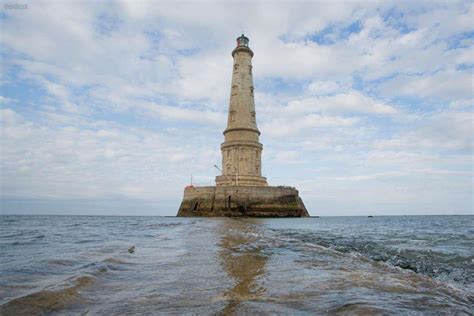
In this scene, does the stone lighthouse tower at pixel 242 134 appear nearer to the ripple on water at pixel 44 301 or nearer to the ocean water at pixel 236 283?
the ocean water at pixel 236 283

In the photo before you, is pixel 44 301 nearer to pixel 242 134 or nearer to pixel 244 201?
pixel 244 201

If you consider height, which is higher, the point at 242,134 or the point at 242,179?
the point at 242,134

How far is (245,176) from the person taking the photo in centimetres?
3603

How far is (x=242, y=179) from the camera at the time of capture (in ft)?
118

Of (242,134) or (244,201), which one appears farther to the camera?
(242,134)

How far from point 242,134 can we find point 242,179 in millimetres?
4729

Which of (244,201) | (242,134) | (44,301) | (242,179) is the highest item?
(242,134)

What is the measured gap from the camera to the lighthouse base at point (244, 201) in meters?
32.7

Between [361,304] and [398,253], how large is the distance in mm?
5111

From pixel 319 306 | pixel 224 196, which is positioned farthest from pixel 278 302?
pixel 224 196

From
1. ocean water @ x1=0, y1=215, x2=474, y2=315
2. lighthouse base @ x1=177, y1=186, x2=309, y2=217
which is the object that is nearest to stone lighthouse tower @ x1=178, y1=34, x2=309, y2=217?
lighthouse base @ x1=177, y1=186, x2=309, y2=217

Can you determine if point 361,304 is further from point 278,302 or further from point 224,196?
point 224,196

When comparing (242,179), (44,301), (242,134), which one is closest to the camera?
(44,301)

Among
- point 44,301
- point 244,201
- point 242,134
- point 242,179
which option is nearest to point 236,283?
point 44,301
